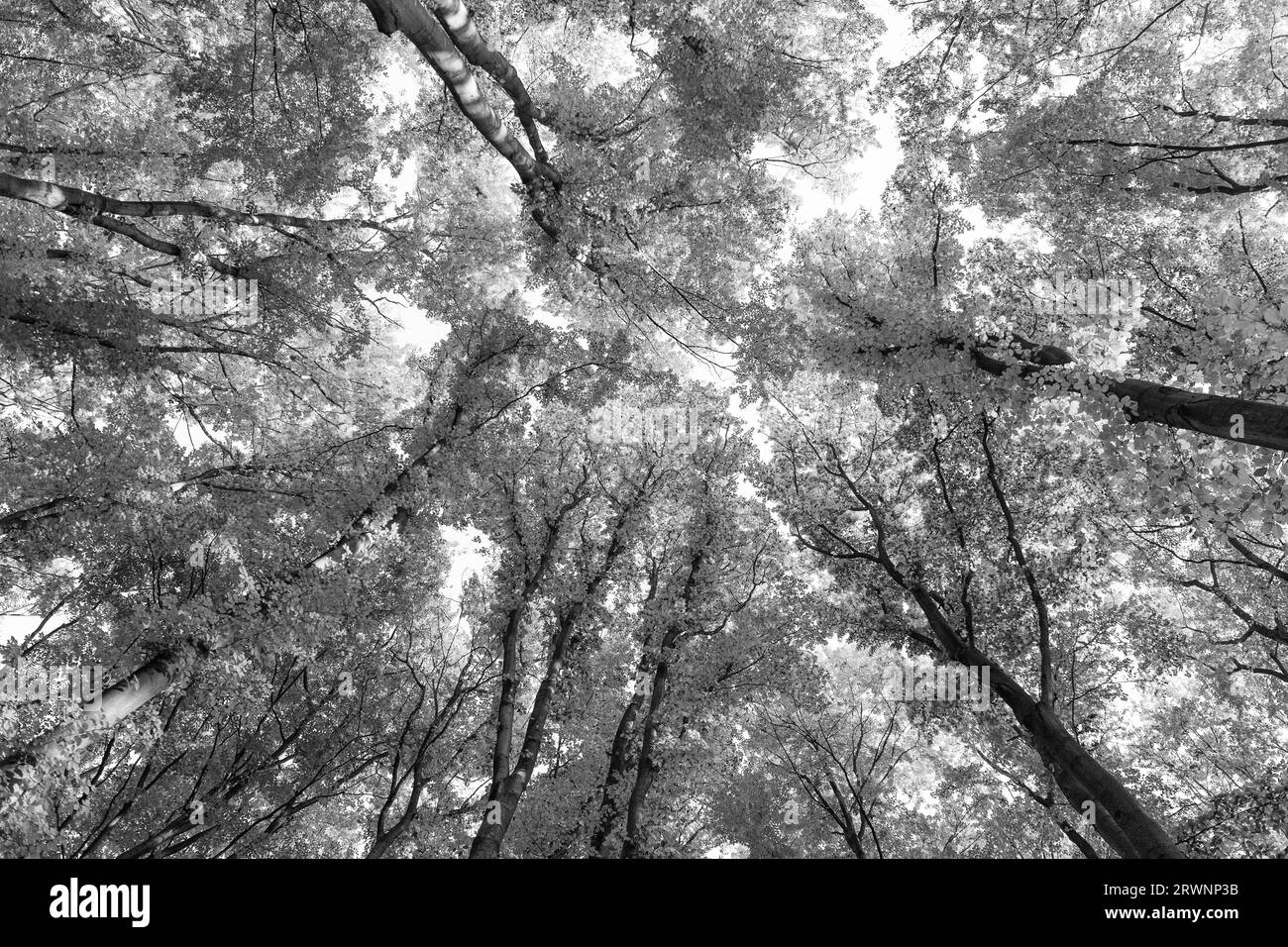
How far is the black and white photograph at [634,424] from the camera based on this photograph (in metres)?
8.66

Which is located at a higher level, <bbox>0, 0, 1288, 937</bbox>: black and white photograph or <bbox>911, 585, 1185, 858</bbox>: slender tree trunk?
<bbox>0, 0, 1288, 937</bbox>: black and white photograph

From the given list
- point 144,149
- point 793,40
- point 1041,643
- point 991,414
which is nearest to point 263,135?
point 144,149

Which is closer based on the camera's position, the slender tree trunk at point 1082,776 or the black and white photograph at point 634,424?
the slender tree trunk at point 1082,776

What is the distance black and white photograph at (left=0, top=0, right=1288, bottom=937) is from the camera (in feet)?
28.4

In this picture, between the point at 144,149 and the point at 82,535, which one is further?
the point at 144,149

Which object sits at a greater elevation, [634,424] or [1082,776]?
[634,424]

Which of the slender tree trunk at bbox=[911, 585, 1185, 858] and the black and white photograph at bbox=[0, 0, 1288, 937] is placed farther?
the black and white photograph at bbox=[0, 0, 1288, 937]

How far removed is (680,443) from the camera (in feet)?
47.7

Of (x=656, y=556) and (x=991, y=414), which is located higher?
(x=991, y=414)

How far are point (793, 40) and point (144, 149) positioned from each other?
413 inches

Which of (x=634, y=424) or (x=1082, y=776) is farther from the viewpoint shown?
(x=634, y=424)

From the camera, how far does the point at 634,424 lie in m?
14.5

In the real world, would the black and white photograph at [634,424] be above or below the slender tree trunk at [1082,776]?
above

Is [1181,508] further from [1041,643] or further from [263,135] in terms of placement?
[263,135]
